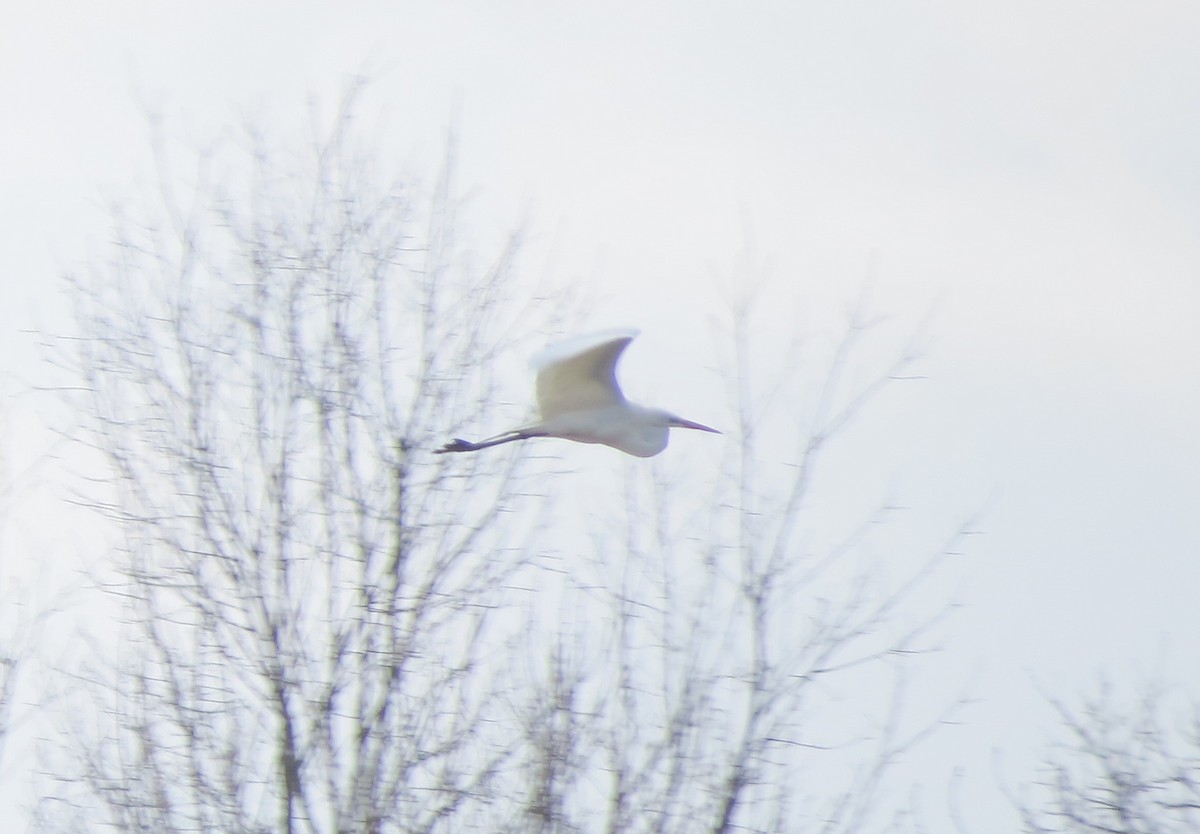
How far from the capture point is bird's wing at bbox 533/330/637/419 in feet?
35.2

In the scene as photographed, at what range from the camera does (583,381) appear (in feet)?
36.1

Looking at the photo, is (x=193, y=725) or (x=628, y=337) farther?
(x=628, y=337)

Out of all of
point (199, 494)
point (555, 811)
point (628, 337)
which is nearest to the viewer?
point (555, 811)

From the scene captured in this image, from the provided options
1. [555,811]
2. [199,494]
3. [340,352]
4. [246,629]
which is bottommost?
[555,811]

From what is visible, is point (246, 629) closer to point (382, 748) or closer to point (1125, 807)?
point (382, 748)

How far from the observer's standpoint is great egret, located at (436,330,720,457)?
35.5 feet

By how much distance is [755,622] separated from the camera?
9.67 m

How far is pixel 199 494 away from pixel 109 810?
150cm

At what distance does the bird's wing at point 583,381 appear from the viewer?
35.2 feet

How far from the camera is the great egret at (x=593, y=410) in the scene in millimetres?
10812

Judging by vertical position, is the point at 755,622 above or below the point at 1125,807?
above

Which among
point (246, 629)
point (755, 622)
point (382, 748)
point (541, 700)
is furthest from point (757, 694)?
point (246, 629)

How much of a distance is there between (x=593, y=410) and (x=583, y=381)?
19 cm

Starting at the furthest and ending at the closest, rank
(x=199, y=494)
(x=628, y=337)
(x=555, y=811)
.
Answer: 1. (x=628, y=337)
2. (x=199, y=494)
3. (x=555, y=811)
